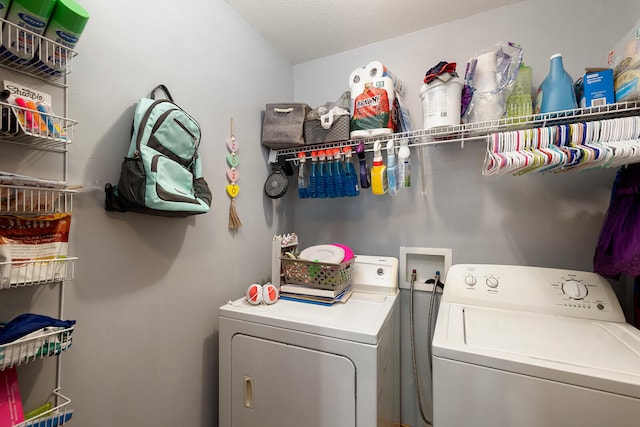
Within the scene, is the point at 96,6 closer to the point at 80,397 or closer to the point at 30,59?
the point at 30,59

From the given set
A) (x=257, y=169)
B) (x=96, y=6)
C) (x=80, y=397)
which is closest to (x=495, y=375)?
(x=80, y=397)

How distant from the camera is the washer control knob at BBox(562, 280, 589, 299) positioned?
1.16 metres

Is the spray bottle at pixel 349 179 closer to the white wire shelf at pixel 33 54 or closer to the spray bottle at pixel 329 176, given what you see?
the spray bottle at pixel 329 176

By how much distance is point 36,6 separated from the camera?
683mm

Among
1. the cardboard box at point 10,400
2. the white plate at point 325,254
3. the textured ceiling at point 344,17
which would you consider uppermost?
the textured ceiling at point 344,17

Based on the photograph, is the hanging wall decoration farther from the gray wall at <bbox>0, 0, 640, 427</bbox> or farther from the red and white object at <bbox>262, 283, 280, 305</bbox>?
the red and white object at <bbox>262, 283, 280, 305</bbox>

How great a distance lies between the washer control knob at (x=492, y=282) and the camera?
130 cm

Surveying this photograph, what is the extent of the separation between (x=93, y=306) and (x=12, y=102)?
66 cm

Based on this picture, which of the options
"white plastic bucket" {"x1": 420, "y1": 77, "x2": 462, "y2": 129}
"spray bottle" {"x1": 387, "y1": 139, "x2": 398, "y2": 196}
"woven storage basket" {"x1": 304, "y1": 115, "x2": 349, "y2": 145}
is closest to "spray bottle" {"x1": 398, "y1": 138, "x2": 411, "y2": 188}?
→ "spray bottle" {"x1": 387, "y1": 139, "x2": 398, "y2": 196}

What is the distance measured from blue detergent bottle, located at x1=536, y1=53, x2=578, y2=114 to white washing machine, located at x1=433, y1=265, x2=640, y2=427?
2.50 feet

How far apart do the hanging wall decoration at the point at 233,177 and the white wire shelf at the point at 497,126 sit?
53cm

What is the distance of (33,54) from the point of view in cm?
72

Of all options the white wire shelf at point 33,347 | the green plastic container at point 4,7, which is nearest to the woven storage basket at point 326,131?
the green plastic container at point 4,7

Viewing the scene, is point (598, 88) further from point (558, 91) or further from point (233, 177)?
point (233, 177)
